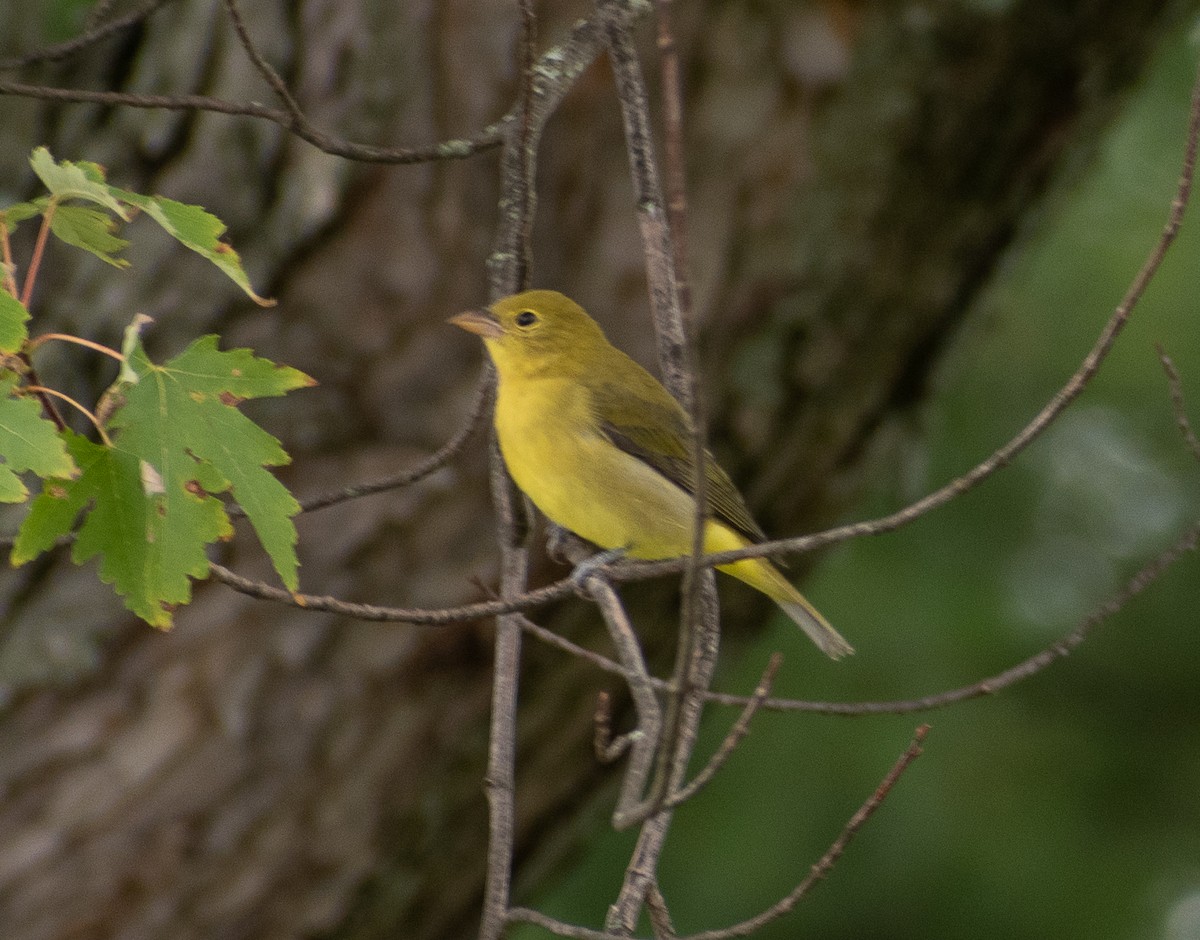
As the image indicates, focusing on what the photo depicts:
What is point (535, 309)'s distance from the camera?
3742 millimetres

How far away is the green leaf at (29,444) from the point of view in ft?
6.70

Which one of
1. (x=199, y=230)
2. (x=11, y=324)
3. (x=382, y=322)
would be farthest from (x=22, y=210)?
(x=382, y=322)

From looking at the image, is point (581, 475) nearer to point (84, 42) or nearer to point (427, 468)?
point (427, 468)

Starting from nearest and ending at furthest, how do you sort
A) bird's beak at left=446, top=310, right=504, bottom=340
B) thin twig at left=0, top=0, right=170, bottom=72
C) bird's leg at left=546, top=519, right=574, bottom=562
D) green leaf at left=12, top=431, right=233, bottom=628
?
green leaf at left=12, top=431, right=233, bottom=628, thin twig at left=0, top=0, right=170, bottom=72, bird's beak at left=446, top=310, right=504, bottom=340, bird's leg at left=546, top=519, right=574, bottom=562

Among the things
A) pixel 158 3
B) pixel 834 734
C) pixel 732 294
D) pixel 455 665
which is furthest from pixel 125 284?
pixel 834 734

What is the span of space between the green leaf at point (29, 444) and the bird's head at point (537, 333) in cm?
157

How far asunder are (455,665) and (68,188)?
1.85 metres

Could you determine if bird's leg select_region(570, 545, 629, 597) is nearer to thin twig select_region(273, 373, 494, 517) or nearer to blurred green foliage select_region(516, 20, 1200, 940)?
thin twig select_region(273, 373, 494, 517)

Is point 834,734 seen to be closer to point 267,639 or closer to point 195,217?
point 267,639

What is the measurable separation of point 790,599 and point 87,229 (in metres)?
2.22

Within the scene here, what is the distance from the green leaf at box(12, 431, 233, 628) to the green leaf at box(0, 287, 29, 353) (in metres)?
0.20

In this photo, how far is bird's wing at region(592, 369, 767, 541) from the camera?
12.9 ft

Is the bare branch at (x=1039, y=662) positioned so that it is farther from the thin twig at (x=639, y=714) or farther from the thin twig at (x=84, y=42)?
the thin twig at (x=84, y=42)

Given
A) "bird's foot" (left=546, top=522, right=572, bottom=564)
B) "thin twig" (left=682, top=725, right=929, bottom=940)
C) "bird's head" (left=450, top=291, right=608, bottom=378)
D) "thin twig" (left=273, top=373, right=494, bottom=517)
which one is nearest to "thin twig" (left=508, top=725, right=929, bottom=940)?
"thin twig" (left=682, top=725, right=929, bottom=940)
